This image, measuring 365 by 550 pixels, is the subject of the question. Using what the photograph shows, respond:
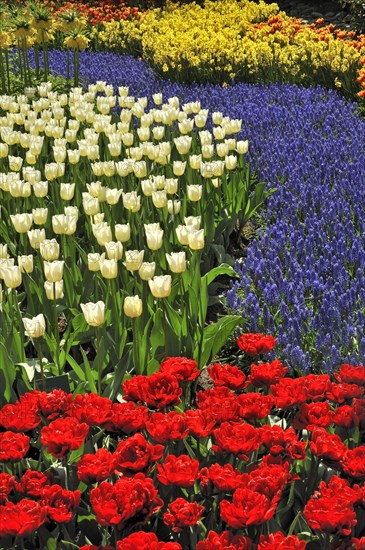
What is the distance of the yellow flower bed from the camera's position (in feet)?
27.0

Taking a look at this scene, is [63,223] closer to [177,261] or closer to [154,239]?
[154,239]

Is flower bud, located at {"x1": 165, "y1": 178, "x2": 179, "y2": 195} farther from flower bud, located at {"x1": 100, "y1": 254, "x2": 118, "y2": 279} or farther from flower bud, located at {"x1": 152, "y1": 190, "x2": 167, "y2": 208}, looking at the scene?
flower bud, located at {"x1": 100, "y1": 254, "x2": 118, "y2": 279}

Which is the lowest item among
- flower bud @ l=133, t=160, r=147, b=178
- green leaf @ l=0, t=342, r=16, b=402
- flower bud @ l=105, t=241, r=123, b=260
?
green leaf @ l=0, t=342, r=16, b=402

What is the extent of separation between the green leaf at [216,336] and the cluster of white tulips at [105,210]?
11.2 inches

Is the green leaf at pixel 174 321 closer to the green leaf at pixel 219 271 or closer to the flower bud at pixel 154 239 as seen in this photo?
the flower bud at pixel 154 239

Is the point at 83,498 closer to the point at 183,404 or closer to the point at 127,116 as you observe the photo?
the point at 183,404

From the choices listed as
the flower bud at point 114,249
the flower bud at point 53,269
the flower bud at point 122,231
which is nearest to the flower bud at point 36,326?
the flower bud at point 53,269

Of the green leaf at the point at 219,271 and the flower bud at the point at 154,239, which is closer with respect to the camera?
the flower bud at the point at 154,239

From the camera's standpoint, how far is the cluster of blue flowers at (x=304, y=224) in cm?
334

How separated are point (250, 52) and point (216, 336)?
6.38m

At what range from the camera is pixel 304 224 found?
460cm

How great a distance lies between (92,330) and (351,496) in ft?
5.86

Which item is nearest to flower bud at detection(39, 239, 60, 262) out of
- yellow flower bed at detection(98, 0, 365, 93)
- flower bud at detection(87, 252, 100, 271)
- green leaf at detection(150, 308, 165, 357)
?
flower bud at detection(87, 252, 100, 271)

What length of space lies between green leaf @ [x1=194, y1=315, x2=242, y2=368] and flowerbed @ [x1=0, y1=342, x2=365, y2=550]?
0.69 metres
